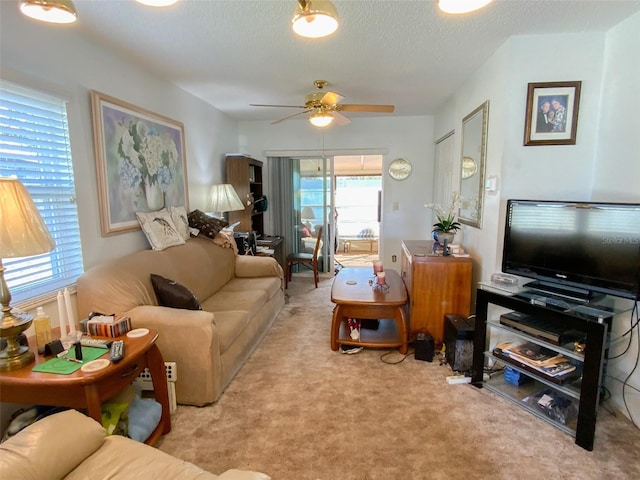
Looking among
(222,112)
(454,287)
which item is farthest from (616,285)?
(222,112)

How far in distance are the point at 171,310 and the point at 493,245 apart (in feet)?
7.67

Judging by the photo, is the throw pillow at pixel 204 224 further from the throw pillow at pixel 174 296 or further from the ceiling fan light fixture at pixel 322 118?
the ceiling fan light fixture at pixel 322 118

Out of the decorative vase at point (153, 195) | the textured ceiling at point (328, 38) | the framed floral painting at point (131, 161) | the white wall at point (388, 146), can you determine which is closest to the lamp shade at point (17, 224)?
the framed floral painting at point (131, 161)

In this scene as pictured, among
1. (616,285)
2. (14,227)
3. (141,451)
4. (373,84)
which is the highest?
(373,84)

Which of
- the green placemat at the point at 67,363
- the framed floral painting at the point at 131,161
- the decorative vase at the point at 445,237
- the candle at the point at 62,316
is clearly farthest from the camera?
the decorative vase at the point at 445,237

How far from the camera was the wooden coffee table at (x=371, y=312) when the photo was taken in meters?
2.84

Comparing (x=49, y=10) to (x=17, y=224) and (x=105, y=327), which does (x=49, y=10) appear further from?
(x=105, y=327)

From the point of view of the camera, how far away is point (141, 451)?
Result: 1306 mm

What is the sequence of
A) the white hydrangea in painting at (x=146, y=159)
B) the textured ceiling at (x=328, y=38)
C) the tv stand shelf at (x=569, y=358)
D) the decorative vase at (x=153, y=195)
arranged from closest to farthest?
the tv stand shelf at (x=569, y=358) → the textured ceiling at (x=328, y=38) → the white hydrangea in painting at (x=146, y=159) → the decorative vase at (x=153, y=195)

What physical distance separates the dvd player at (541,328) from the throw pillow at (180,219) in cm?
276

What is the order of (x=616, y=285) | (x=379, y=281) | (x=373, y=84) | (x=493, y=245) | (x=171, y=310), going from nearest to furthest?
1. (x=616, y=285)
2. (x=171, y=310)
3. (x=493, y=245)
4. (x=379, y=281)
5. (x=373, y=84)

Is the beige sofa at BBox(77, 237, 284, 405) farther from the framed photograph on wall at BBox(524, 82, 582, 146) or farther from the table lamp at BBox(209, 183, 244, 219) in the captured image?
the framed photograph on wall at BBox(524, 82, 582, 146)

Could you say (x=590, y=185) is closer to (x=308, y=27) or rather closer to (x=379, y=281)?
(x=379, y=281)

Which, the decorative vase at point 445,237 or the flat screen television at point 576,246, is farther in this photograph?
the decorative vase at point 445,237
